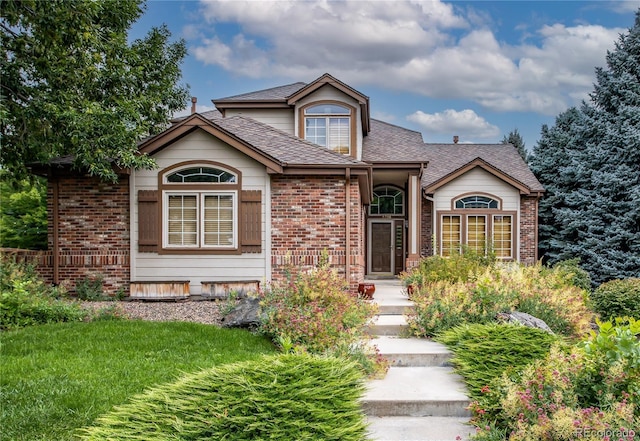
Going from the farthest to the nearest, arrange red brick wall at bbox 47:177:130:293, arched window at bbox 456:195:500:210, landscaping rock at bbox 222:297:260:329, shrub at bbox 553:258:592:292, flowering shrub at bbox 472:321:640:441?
arched window at bbox 456:195:500:210 < shrub at bbox 553:258:592:292 < red brick wall at bbox 47:177:130:293 < landscaping rock at bbox 222:297:260:329 < flowering shrub at bbox 472:321:640:441

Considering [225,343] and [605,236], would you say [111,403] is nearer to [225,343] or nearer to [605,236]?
[225,343]

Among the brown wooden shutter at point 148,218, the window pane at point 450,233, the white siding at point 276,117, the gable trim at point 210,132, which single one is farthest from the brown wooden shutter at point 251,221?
the window pane at point 450,233

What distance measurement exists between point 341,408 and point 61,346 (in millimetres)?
4613

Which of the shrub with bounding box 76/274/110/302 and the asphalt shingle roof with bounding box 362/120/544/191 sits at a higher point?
the asphalt shingle roof with bounding box 362/120/544/191

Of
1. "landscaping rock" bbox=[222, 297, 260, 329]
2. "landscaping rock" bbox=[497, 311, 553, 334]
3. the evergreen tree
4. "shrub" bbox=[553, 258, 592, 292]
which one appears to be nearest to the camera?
"landscaping rock" bbox=[497, 311, 553, 334]

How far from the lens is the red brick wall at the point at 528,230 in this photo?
60.7 feet

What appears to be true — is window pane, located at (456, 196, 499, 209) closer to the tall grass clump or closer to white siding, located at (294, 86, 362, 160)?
white siding, located at (294, 86, 362, 160)

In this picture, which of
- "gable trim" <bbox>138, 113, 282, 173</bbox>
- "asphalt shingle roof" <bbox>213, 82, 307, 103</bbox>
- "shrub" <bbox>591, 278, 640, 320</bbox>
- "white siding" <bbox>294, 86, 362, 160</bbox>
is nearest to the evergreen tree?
"asphalt shingle roof" <bbox>213, 82, 307, 103</bbox>

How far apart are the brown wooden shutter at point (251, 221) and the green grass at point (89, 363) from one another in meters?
3.50

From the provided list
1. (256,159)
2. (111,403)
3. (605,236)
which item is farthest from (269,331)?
(605,236)

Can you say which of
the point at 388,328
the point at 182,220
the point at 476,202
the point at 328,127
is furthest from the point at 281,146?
the point at 476,202

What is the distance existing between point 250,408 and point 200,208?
A: 816cm

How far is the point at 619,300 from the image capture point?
1234 centimetres

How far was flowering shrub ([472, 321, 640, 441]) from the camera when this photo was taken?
381 centimetres
